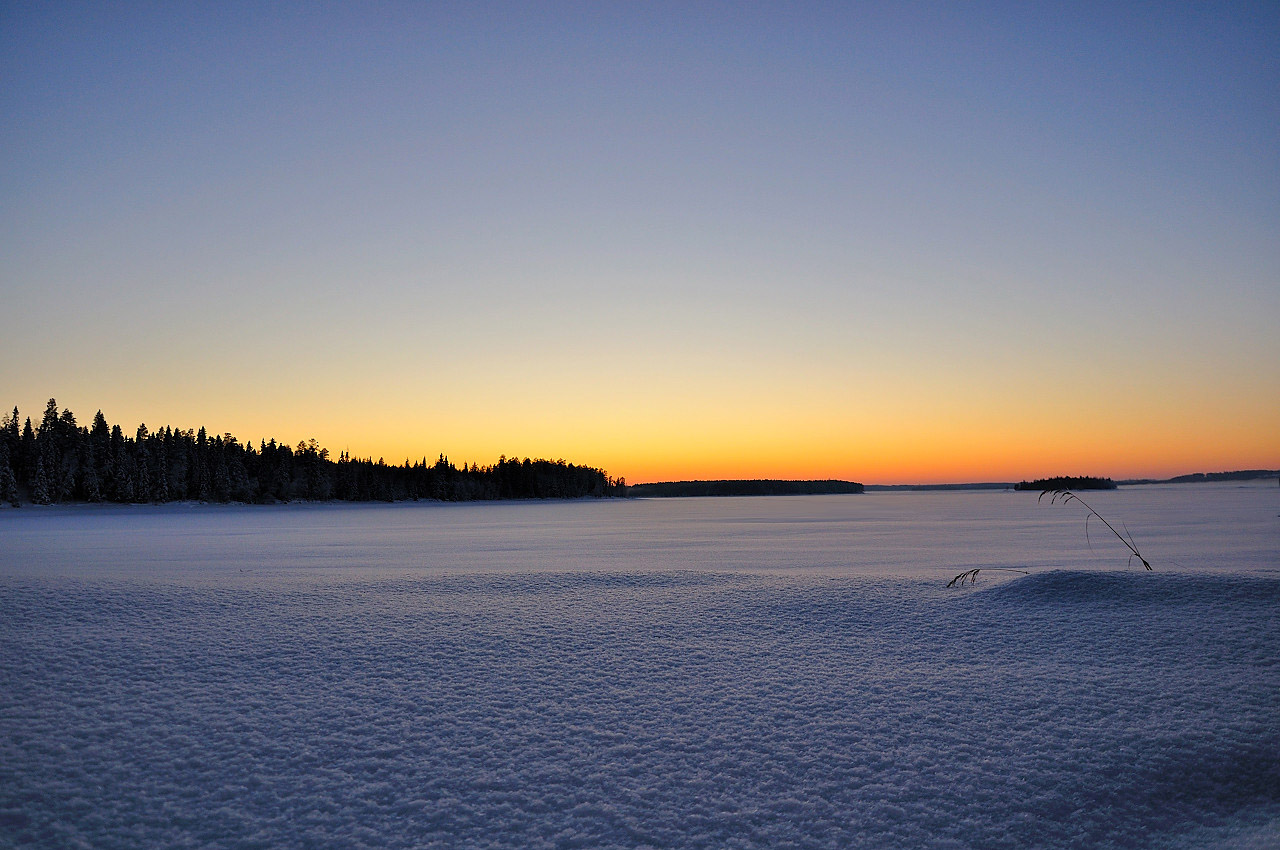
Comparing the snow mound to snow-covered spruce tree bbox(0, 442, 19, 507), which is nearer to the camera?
the snow mound

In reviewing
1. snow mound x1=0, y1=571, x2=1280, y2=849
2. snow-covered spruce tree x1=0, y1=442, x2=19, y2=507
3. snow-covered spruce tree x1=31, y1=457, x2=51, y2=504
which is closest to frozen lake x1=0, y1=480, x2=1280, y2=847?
snow mound x1=0, y1=571, x2=1280, y2=849

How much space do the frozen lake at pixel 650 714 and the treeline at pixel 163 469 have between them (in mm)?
90522

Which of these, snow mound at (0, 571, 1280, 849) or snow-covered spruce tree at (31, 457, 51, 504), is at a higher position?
snow-covered spruce tree at (31, 457, 51, 504)

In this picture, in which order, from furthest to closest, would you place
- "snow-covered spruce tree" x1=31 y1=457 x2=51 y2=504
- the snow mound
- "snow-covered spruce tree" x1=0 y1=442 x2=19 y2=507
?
"snow-covered spruce tree" x1=31 y1=457 x2=51 y2=504, "snow-covered spruce tree" x1=0 y1=442 x2=19 y2=507, the snow mound

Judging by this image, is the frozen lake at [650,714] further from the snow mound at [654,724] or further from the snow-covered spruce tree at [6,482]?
the snow-covered spruce tree at [6,482]

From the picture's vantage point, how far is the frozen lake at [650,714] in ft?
13.5

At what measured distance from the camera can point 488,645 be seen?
26.2ft

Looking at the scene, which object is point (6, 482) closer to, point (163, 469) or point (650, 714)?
point (163, 469)

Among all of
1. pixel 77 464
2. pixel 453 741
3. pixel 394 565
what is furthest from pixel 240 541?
pixel 77 464

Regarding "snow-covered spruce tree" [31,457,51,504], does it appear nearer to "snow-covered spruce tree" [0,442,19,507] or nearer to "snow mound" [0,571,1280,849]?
"snow-covered spruce tree" [0,442,19,507]

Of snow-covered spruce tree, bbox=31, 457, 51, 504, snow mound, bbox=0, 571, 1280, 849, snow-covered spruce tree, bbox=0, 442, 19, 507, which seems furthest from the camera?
snow-covered spruce tree, bbox=31, 457, 51, 504

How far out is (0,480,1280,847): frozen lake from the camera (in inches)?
162

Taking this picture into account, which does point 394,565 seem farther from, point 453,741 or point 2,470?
point 2,470

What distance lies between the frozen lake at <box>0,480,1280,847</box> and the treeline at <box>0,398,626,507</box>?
90.5 metres
